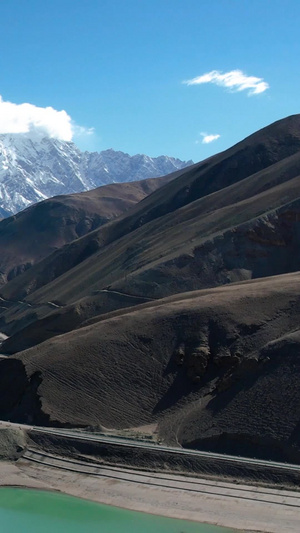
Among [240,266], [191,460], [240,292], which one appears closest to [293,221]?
[240,266]

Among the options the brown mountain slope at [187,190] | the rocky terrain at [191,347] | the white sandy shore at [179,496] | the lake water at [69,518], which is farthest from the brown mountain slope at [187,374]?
the brown mountain slope at [187,190]

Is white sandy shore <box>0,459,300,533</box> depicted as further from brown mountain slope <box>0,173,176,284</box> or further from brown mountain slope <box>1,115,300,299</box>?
brown mountain slope <box>0,173,176,284</box>

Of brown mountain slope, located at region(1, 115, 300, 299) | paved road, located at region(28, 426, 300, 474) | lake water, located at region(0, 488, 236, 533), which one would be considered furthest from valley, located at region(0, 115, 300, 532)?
brown mountain slope, located at region(1, 115, 300, 299)

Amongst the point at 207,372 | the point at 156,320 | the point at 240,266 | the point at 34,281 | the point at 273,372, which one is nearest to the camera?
the point at 273,372

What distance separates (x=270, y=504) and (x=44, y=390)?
17.9m

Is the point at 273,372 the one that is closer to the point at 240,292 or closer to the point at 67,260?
the point at 240,292

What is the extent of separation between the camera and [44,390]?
51656 mm

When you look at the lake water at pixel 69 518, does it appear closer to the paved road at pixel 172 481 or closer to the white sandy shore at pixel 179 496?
the white sandy shore at pixel 179 496

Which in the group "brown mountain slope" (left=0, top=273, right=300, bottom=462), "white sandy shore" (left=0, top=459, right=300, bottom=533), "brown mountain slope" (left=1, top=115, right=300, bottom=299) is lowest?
"white sandy shore" (left=0, top=459, right=300, bottom=533)

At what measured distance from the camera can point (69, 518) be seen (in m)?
40.1

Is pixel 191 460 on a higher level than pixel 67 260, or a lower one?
lower

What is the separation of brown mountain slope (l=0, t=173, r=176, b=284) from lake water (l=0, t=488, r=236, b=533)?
110 meters

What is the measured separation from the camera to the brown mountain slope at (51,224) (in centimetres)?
15800

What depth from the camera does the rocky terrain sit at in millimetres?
45562
